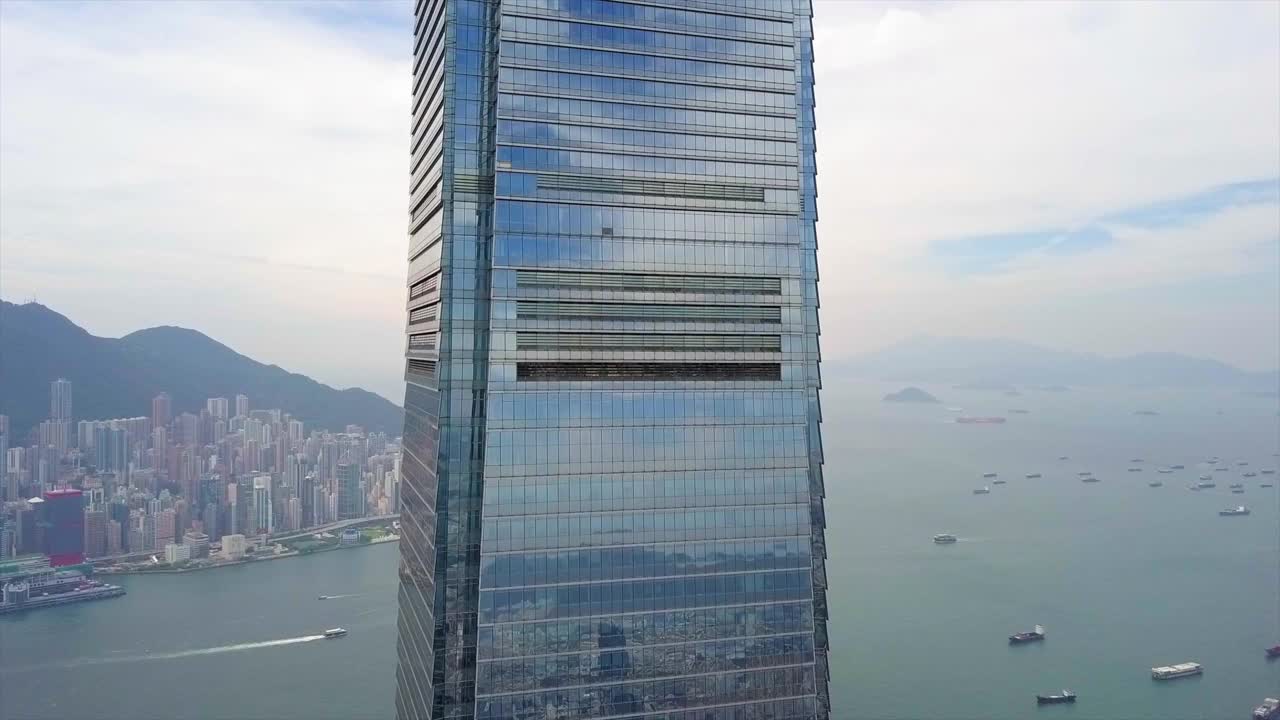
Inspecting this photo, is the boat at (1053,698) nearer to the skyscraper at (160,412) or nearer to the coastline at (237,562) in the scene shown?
the coastline at (237,562)

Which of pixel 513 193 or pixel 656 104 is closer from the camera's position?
pixel 513 193

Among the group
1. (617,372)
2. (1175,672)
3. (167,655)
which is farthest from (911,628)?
(167,655)

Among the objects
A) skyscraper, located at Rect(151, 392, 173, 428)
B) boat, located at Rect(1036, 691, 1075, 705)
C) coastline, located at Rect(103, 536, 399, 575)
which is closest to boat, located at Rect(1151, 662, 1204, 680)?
boat, located at Rect(1036, 691, 1075, 705)

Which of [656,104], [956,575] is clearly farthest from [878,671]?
[656,104]

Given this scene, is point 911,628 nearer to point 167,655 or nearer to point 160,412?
point 167,655

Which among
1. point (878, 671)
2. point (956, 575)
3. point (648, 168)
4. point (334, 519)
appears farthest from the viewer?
point (334, 519)

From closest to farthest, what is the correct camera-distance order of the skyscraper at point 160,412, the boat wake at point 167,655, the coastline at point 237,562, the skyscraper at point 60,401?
the boat wake at point 167,655, the coastline at point 237,562, the skyscraper at point 60,401, the skyscraper at point 160,412

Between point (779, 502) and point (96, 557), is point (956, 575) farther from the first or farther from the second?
point (96, 557)

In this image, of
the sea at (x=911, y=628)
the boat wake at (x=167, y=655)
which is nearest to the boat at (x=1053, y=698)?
the sea at (x=911, y=628)
